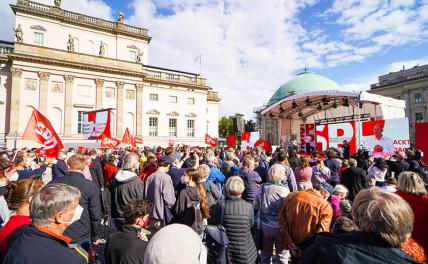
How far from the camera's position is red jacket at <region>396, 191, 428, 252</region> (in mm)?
3131

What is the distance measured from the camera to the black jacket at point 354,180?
6.35 metres

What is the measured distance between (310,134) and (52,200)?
18576mm

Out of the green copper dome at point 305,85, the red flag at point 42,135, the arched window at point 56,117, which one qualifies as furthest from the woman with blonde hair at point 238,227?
the green copper dome at point 305,85

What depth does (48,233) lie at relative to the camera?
1.97 m

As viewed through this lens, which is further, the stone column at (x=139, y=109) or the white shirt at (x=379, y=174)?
the stone column at (x=139, y=109)

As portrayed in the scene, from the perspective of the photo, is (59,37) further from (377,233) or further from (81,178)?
(377,233)

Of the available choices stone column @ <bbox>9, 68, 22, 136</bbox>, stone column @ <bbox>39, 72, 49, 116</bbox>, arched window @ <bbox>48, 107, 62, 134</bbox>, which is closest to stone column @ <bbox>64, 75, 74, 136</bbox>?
arched window @ <bbox>48, 107, 62, 134</bbox>

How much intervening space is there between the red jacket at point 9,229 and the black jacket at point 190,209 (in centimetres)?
233

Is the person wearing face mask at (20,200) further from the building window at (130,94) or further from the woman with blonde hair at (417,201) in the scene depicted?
the building window at (130,94)

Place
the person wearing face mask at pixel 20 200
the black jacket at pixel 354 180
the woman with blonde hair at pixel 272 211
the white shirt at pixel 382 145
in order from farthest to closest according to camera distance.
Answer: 1. the white shirt at pixel 382 145
2. the black jacket at pixel 354 180
3. the woman with blonde hair at pixel 272 211
4. the person wearing face mask at pixel 20 200

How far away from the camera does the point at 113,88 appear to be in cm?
3183

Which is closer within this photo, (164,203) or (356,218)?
(356,218)

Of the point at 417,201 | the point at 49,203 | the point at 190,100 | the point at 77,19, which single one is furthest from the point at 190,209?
the point at 190,100

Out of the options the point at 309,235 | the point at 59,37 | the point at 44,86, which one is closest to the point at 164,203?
the point at 309,235
